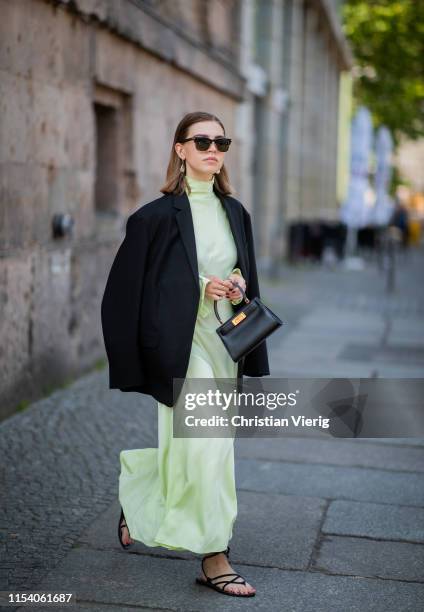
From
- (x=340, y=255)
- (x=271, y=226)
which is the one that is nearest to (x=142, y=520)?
(x=271, y=226)

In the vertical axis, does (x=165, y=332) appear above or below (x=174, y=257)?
below

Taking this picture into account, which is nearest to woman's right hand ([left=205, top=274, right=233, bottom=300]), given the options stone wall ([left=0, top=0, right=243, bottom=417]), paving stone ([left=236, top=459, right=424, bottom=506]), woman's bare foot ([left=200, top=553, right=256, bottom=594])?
woman's bare foot ([left=200, top=553, right=256, bottom=594])

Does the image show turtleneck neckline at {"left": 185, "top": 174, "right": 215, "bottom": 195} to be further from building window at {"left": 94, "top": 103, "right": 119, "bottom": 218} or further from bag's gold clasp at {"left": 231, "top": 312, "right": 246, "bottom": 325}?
building window at {"left": 94, "top": 103, "right": 119, "bottom": 218}

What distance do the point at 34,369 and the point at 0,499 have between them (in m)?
2.34

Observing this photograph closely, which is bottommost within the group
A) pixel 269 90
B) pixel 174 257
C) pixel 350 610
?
pixel 350 610

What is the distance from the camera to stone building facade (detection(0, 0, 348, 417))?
680 cm

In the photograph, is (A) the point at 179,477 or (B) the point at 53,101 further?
(B) the point at 53,101

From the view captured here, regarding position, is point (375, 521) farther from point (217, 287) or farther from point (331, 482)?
point (217, 287)

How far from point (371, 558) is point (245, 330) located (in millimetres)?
1292

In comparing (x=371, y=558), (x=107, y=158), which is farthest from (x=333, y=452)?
(x=107, y=158)

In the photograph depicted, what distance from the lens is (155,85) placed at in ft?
34.0

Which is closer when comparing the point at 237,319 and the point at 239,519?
the point at 237,319

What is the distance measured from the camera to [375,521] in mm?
4789

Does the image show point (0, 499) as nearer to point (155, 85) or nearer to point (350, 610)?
point (350, 610)
